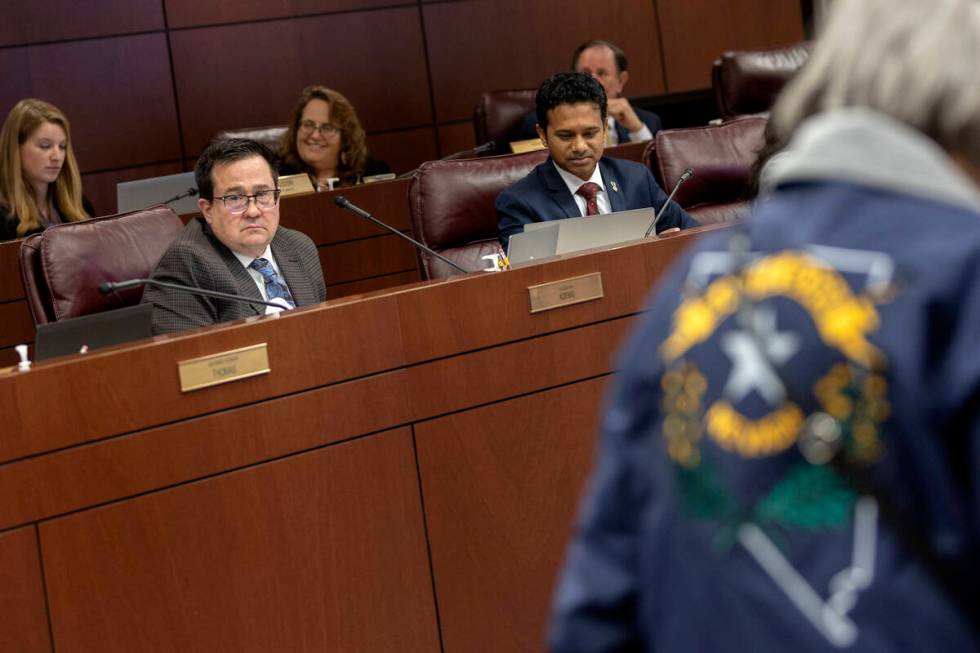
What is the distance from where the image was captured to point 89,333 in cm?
225

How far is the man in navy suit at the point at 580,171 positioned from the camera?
3621mm

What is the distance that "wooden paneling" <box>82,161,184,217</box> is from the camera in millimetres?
6180

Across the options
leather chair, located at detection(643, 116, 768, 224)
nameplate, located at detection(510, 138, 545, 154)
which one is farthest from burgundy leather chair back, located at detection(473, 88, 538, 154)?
leather chair, located at detection(643, 116, 768, 224)

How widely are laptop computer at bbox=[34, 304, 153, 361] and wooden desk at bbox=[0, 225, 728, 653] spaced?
22 centimetres

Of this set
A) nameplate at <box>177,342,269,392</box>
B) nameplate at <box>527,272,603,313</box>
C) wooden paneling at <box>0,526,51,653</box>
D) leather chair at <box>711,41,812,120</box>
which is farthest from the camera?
leather chair at <box>711,41,812,120</box>

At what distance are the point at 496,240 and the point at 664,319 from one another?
2829 millimetres

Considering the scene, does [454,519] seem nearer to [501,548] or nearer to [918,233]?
[501,548]

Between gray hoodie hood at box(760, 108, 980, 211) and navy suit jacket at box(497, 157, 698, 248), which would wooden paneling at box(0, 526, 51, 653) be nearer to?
gray hoodie hood at box(760, 108, 980, 211)

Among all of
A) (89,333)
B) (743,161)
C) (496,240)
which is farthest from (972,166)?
(743,161)

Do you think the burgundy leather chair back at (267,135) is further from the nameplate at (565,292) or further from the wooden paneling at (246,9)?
the nameplate at (565,292)

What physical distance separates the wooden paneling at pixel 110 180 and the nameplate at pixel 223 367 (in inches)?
170

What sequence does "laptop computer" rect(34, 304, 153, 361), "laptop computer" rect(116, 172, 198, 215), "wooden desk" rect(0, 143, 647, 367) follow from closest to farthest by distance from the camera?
"laptop computer" rect(34, 304, 153, 361) → "laptop computer" rect(116, 172, 198, 215) → "wooden desk" rect(0, 143, 647, 367)

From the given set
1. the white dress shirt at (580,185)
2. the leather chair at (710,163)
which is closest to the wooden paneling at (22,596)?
the white dress shirt at (580,185)

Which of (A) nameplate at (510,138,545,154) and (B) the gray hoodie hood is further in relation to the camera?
(A) nameplate at (510,138,545,154)
